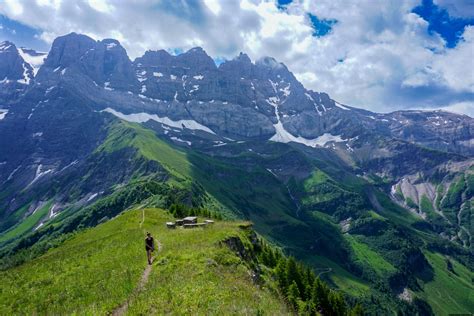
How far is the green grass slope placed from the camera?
79.7ft

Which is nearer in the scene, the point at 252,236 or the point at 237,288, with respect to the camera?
the point at 237,288

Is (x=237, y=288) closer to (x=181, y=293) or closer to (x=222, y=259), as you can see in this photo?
(x=181, y=293)

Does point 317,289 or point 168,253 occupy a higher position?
point 168,253

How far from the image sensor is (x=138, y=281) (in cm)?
3359

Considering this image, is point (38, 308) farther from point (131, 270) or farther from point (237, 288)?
point (237, 288)

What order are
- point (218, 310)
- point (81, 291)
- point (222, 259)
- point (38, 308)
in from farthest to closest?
point (222, 259), point (81, 291), point (38, 308), point (218, 310)

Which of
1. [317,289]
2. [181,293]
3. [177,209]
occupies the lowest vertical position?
[317,289]

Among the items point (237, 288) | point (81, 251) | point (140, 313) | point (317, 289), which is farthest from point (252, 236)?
point (140, 313)

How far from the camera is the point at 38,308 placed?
3294 cm

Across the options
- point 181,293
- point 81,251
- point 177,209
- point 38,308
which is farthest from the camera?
point 177,209

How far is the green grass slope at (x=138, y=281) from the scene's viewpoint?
2430 centimetres

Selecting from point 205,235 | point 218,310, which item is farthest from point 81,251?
point 218,310

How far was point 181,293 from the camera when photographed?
25594 millimetres

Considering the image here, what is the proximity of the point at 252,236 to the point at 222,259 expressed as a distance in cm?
3092
